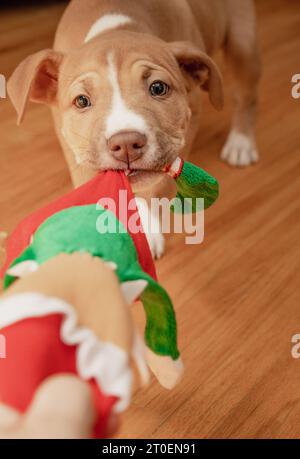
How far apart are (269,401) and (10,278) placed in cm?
66

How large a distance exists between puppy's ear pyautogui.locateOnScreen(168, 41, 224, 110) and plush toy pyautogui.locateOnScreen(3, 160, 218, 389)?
0.51 metres

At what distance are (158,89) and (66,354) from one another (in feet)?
2.78

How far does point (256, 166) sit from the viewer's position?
2047 mm

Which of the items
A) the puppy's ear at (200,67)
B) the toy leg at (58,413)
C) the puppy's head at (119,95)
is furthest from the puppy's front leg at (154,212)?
the toy leg at (58,413)

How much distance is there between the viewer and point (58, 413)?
1.74 feet

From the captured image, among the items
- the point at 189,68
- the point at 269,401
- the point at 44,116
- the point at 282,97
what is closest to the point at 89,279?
the point at 269,401

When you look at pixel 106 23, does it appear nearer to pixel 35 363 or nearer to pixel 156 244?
pixel 156 244

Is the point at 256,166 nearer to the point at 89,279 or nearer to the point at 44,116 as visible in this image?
the point at 44,116

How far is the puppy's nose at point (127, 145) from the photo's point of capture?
1143 mm

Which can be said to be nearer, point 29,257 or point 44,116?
point 29,257

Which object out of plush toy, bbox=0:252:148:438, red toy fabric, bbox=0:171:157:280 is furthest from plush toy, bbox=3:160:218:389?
plush toy, bbox=0:252:148:438

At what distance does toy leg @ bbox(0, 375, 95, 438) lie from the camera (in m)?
0.53
